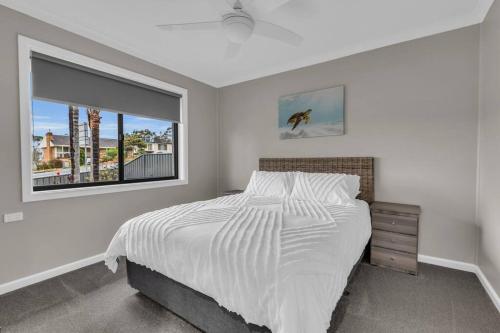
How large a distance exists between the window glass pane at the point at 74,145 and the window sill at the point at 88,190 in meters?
0.19

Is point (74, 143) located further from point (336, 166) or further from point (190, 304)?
point (336, 166)

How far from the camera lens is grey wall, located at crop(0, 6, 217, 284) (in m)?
2.09

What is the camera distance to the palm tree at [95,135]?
9.41 feet

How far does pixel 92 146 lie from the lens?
2.88m

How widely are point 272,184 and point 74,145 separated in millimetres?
2478

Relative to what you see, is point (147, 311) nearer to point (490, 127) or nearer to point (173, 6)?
point (173, 6)

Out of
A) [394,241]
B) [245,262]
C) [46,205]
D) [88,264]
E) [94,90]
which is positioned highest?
[94,90]

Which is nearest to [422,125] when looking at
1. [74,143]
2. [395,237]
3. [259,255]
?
[395,237]

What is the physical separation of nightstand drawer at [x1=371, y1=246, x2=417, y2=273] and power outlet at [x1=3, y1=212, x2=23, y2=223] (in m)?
3.59

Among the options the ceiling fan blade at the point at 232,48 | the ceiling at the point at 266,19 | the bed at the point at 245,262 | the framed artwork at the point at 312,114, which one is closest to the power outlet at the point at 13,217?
the bed at the point at 245,262

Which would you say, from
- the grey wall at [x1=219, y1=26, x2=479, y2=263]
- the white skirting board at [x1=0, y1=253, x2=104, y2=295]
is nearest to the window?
the white skirting board at [x1=0, y1=253, x2=104, y2=295]

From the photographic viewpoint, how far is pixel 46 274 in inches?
91.2

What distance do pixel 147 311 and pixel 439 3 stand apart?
12.3ft

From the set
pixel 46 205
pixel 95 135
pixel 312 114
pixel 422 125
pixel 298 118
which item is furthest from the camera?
pixel 298 118
